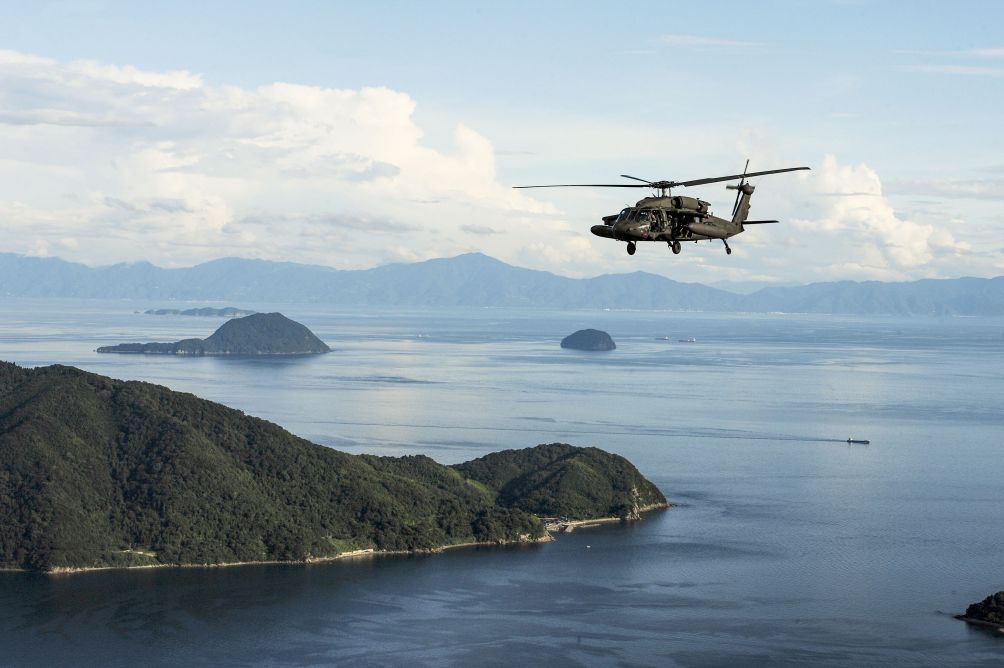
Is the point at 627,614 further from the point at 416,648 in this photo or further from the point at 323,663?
the point at 323,663

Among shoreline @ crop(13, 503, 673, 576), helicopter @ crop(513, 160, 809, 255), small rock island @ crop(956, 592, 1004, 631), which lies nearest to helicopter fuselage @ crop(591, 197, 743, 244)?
helicopter @ crop(513, 160, 809, 255)

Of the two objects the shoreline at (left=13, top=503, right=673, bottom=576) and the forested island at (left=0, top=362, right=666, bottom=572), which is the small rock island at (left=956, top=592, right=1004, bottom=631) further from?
the forested island at (left=0, top=362, right=666, bottom=572)

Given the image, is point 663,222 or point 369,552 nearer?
point 663,222

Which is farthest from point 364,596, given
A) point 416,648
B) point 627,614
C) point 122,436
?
point 122,436

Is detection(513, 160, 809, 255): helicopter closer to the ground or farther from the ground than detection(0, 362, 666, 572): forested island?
farther from the ground

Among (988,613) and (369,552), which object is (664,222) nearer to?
(988,613)

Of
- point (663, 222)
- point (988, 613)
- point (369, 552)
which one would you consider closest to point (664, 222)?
point (663, 222)
